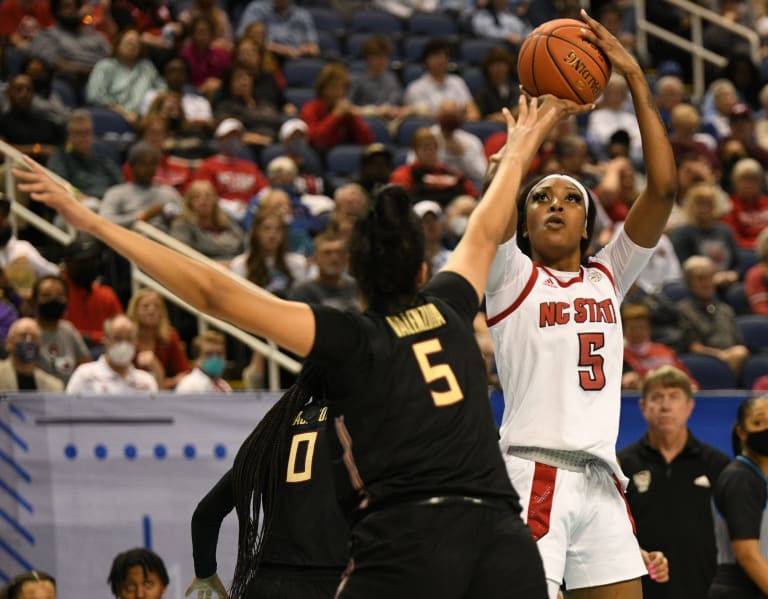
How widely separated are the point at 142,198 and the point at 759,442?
18.3ft

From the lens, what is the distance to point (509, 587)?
3.74 metres

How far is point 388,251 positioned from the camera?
3887 millimetres

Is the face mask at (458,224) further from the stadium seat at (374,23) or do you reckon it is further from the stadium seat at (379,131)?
the stadium seat at (374,23)

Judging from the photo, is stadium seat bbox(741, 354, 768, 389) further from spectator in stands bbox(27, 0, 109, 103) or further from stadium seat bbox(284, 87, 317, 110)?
spectator in stands bbox(27, 0, 109, 103)

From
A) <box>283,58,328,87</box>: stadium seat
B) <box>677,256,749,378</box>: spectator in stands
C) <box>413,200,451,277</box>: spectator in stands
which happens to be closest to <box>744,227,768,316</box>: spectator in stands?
<box>677,256,749,378</box>: spectator in stands

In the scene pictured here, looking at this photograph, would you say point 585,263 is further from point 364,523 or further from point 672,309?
point 672,309

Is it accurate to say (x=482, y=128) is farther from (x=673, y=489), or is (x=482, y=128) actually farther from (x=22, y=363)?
(x=673, y=489)

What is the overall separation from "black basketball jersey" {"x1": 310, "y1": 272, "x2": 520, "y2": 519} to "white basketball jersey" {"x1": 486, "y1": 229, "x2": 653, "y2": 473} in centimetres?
106

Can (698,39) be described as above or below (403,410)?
above

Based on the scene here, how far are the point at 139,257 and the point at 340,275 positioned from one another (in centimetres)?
623

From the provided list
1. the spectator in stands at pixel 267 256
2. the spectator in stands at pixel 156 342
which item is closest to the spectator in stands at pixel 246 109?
the spectator in stands at pixel 267 256

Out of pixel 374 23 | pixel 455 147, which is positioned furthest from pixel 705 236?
pixel 374 23

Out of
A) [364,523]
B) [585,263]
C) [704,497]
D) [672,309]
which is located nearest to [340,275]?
[672,309]

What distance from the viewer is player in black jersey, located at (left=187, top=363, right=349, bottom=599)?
4855 mm
